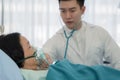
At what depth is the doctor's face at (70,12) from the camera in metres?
1.87

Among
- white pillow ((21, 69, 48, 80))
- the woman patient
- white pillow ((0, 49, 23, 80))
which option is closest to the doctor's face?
the woman patient

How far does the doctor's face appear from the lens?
73.5 inches

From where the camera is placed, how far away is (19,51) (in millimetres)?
1258

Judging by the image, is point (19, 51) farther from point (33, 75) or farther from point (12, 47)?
point (33, 75)

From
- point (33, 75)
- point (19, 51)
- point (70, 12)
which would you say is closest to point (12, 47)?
point (19, 51)

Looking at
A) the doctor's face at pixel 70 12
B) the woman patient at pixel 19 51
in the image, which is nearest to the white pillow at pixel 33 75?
the woman patient at pixel 19 51

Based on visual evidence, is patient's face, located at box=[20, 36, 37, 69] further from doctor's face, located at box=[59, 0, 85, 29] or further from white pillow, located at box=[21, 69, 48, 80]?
doctor's face, located at box=[59, 0, 85, 29]

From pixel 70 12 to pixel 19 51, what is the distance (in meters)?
0.76

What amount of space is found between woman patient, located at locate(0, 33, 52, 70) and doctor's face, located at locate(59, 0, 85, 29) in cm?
62

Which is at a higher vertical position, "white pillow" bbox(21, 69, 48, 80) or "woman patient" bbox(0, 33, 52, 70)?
"woman patient" bbox(0, 33, 52, 70)

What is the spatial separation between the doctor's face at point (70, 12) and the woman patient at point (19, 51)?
0.62 m

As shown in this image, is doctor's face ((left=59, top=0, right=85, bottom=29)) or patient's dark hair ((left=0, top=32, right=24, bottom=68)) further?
doctor's face ((left=59, top=0, right=85, bottom=29))

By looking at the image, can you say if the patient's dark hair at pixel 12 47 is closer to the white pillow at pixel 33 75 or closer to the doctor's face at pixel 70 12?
the white pillow at pixel 33 75

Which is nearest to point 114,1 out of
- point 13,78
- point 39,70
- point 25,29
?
point 25,29
